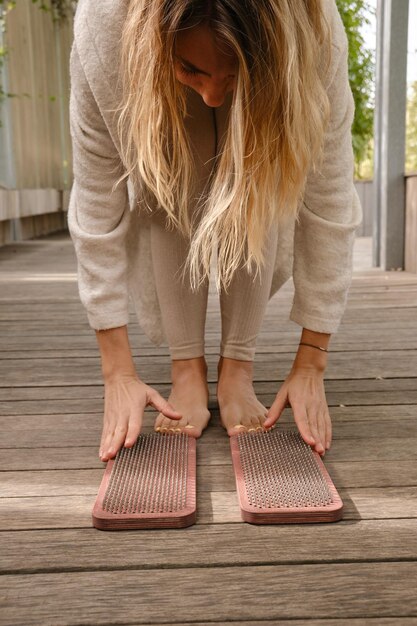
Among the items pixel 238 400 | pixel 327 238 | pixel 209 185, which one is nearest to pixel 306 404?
pixel 238 400

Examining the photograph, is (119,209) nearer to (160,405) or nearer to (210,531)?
(160,405)

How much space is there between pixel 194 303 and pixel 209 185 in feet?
0.82

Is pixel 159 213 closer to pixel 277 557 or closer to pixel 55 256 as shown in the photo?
pixel 277 557

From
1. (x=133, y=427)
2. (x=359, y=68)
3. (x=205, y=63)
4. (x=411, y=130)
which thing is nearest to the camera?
(x=205, y=63)

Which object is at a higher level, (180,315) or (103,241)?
(103,241)

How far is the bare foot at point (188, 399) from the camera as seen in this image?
1.36 meters

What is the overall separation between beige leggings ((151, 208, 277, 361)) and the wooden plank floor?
0.49 ft

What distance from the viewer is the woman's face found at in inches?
37.8

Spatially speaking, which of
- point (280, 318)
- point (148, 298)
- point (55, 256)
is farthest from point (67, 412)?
point (55, 256)

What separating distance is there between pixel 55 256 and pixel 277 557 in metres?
4.03

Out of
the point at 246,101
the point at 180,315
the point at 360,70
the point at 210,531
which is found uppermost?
the point at 360,70

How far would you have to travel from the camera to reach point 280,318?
98.0 inches

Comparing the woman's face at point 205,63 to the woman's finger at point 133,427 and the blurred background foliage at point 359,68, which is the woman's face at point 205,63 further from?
the blurred background foliage at point 359,68

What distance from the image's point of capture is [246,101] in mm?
1012
